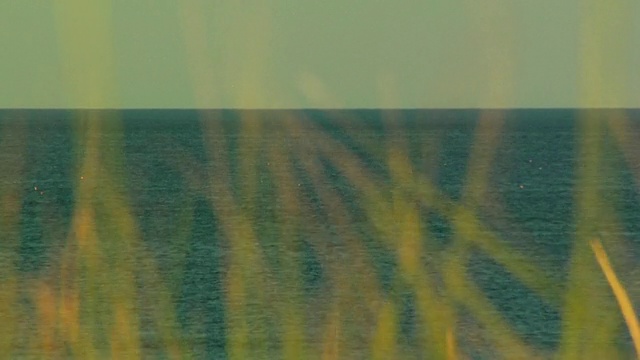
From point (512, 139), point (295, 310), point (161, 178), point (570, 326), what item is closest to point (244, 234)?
point (295, 310)

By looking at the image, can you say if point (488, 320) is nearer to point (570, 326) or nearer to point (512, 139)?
point (570, 326)

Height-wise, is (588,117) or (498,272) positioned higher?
(588,117)

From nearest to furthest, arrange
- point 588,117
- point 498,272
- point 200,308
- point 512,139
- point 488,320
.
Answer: point 588,117 → point 488,320 → point 200,308 → point 498,272 → point 512,139

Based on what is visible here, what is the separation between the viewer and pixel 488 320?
3.77 feet

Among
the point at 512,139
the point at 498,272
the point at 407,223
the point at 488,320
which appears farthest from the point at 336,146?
the point at 512,139

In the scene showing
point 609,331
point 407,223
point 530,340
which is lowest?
point 530,340

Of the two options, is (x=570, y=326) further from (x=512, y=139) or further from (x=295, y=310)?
(x=512, y=139)

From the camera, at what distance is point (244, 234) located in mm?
1165

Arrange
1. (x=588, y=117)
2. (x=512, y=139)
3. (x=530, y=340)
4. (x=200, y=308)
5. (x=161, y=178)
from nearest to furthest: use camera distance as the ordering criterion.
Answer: (x=588, y=117) < (x=530, y=340) < (x=200, y=308) < (x=161, y=178) < (x=512, y=139)

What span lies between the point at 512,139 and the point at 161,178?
26668 millimetres

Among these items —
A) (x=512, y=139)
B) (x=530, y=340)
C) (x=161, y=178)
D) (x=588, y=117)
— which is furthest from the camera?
(x=512, y=139)

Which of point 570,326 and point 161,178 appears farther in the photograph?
point 161,178

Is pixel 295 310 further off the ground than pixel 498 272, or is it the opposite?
pixel 295 310

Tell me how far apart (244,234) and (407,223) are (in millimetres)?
181
